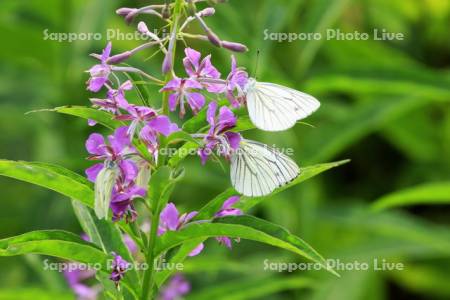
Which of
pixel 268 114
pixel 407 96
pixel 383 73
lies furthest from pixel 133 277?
pixel 407 96

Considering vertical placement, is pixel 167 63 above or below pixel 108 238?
above

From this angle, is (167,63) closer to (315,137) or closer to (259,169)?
(259,169)

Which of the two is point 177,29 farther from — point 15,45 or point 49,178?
point 15,45

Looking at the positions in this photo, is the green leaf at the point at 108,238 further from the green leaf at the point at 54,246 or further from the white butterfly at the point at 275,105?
the white butterfly at the point at 275,105

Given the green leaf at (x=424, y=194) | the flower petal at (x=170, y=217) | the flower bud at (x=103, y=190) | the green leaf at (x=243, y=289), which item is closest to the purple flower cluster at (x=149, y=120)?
the flower bud at (x=103, y=190)

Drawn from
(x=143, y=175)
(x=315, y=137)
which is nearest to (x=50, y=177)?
(x=143, y=175)

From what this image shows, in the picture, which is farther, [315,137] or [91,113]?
[315,137]

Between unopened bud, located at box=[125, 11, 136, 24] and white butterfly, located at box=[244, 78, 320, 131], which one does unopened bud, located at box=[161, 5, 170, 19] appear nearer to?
unopened bud, located at box=[125, 11, 136, 24]
